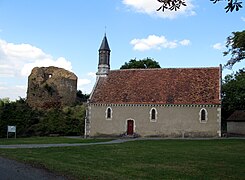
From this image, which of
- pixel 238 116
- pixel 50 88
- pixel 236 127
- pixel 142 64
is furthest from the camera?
pixel 142 64

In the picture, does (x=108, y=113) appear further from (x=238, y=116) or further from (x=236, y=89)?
(x=238, y=116)

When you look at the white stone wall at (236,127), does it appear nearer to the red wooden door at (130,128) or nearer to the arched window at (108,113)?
the red wooden door at (130,128)

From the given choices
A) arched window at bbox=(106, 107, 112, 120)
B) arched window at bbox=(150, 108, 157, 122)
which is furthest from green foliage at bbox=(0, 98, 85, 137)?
arched window at bbox=(150, 108, 157, 122)

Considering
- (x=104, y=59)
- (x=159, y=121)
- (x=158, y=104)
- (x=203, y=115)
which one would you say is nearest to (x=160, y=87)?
(x=158, y=104)

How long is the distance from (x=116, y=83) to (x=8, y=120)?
1270cm

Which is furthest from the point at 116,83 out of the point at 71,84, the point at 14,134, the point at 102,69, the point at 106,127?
the point at 14,134

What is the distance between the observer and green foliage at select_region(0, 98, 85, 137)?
117 ft

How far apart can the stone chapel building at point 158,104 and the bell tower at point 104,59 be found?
1.58 m

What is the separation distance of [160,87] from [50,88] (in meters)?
15.4

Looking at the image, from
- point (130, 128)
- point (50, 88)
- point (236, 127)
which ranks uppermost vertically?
point (50, 88)

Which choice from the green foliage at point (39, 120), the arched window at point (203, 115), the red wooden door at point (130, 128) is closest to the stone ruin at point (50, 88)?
the green foliage at point (39, 120)

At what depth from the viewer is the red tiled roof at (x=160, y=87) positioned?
32875mm

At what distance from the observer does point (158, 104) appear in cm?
3322

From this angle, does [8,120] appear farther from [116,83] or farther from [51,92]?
[116,83]
